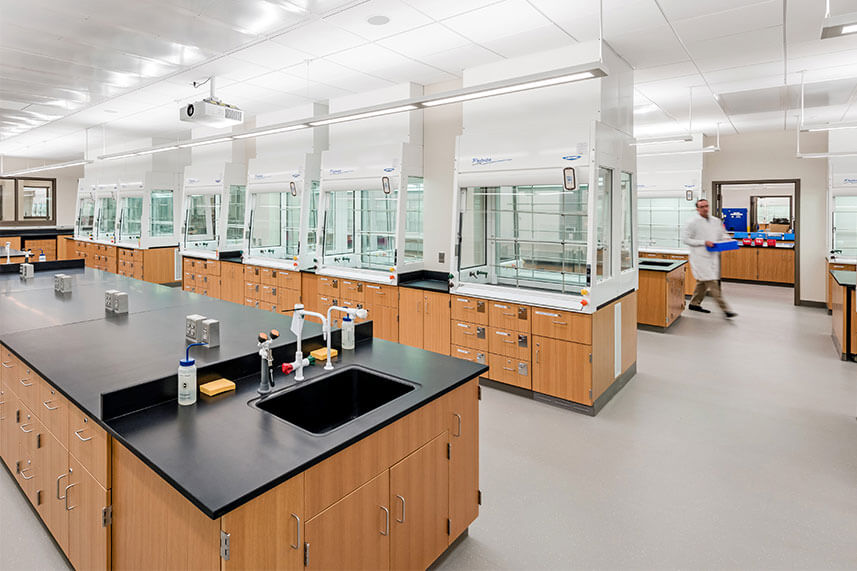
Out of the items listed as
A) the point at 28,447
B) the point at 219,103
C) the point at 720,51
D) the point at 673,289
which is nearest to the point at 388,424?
the point at 28,447

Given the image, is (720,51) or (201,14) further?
(720,51)

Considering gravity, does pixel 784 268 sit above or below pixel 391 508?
above

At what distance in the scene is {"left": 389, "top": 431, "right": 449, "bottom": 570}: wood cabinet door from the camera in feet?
6.08

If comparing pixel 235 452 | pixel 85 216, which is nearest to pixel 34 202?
pixel 85 216

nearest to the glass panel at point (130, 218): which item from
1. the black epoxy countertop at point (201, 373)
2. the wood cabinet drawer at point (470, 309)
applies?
the black epoxy countertop at point (201, 373)

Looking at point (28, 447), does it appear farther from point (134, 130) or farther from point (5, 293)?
point (134, 130)

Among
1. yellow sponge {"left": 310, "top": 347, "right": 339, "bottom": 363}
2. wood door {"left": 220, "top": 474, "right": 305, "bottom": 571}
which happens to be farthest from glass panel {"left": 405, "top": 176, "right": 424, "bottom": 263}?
wood door {"left": 220, "top": 474, "right": 305, "bottom": 571}

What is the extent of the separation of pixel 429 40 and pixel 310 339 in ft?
9.25

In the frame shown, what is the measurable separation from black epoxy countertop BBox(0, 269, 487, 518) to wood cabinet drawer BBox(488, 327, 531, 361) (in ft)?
5.61

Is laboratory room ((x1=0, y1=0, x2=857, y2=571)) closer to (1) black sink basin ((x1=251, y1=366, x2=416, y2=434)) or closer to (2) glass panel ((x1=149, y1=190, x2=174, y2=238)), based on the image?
(1) black sink basin ((x1=251, y1=366, x2=416, y2=434))

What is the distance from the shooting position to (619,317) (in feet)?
14.3

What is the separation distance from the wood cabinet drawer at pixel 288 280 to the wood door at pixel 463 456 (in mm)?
4267

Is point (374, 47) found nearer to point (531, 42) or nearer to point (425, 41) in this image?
point (425, 41)

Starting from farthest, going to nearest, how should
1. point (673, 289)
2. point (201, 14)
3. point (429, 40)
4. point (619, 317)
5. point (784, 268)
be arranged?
point (784, 268)
point (673, 289)
point (619, 317)
point (429, 40)
point (201, 14)
